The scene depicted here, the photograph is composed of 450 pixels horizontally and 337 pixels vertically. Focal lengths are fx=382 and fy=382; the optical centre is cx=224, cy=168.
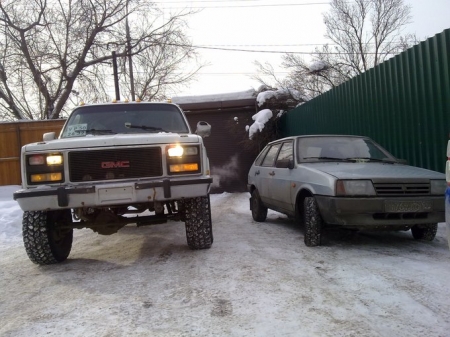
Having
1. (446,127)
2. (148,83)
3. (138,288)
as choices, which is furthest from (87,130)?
(148,83)

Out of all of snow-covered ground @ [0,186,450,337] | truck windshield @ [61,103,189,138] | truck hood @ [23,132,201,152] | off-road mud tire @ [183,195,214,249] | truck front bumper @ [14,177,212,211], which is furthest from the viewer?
truck windshield @ [61,103,189,138]

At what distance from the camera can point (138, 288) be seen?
3500 mm

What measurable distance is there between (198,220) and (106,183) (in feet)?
3.77

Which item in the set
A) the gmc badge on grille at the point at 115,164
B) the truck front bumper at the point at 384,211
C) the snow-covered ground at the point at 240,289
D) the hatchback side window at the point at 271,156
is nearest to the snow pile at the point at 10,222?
the snow-covered ground at the point at 240,289

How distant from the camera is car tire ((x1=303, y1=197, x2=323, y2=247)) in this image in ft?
15.0

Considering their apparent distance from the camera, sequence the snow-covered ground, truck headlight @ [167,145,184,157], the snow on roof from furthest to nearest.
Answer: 1. the snow on roof
2. truck headlight @ [167,145,184,157]
3. the snow-covered ground

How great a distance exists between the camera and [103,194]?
156 inches

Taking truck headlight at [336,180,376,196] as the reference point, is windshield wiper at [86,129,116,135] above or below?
above

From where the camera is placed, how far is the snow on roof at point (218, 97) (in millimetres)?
14773

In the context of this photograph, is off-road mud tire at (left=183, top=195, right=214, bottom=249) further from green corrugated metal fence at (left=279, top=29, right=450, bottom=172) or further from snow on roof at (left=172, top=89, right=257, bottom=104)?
snow on roof at (left=172, top=89, right=257, bottom=104)

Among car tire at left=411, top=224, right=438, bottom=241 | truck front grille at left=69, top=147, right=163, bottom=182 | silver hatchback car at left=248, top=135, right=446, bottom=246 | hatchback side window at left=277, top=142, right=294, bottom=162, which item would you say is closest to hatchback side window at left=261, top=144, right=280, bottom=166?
hatchback side window at left=277, top=142, right=294, bottom=162

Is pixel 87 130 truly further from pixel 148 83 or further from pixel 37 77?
pixel 148 83

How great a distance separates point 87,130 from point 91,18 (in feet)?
51.4

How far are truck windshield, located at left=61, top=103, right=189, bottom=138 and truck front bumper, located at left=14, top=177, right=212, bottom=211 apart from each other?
1.20m
